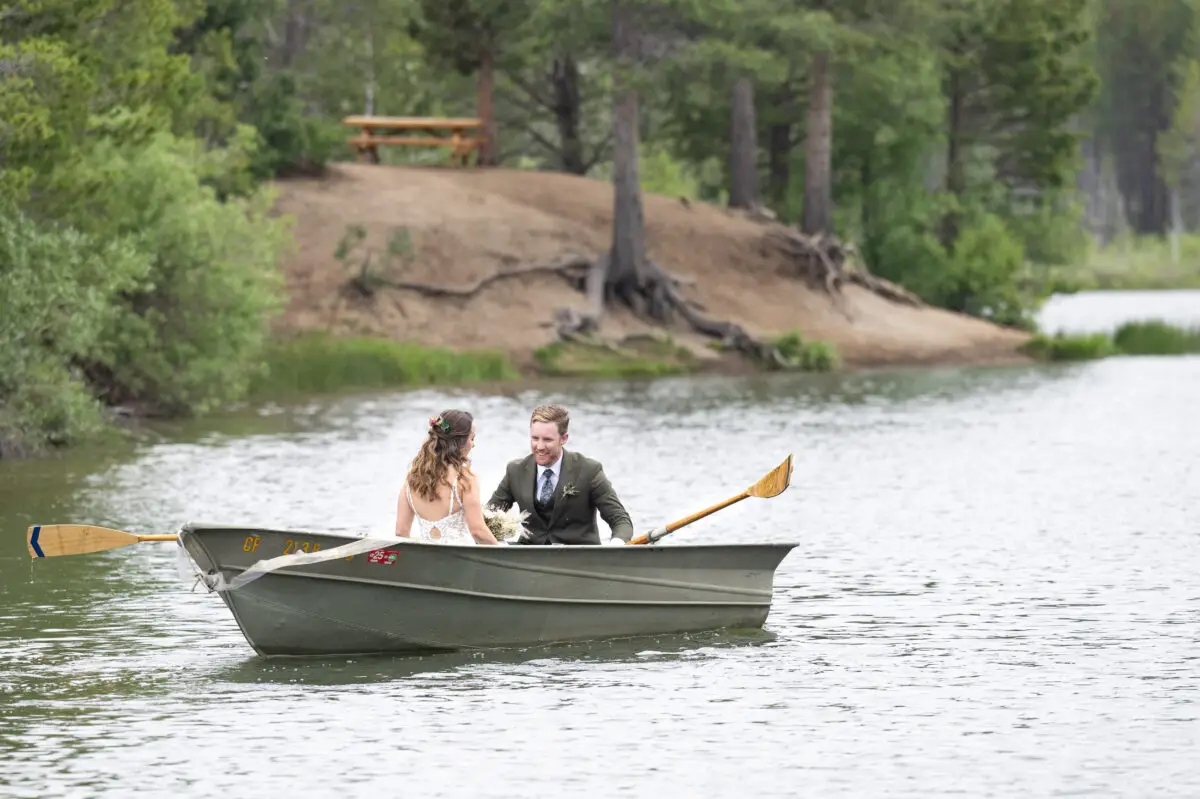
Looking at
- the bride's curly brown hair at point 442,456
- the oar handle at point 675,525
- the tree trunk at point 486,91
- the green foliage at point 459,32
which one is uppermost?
the green foliage at point 459,32

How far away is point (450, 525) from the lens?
16562 millimetres

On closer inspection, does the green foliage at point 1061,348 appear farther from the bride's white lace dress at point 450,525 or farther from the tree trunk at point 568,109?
the bride's white lace dress at point 450,525

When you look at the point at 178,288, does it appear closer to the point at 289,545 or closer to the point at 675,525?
the point at 675,525

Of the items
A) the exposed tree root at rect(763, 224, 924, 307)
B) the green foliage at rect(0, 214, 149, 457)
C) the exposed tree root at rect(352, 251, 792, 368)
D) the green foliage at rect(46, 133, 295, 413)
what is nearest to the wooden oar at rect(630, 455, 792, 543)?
the green foliage at rect(0, 214, 149, 457)

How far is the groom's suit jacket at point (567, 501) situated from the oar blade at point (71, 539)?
274cm

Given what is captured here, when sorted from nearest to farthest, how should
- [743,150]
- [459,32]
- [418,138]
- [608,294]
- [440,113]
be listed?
1. [608,294]
2. [418,138]
3. [459,32]
4. [743,150]
5. [440,113]

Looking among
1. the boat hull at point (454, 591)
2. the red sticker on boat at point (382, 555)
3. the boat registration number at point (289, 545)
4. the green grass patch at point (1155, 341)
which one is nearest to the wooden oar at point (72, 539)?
the boat hull at point (454, 591)

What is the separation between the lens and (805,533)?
25.8 meters

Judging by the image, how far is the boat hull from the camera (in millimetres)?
15992

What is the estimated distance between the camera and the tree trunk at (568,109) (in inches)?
2643

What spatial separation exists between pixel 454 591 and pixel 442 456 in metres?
0.95

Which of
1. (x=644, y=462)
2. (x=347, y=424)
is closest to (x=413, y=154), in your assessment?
(x=347, y=424)

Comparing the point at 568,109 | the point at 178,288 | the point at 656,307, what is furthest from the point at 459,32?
the point at 178,288

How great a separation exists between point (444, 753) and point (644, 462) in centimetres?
1970
